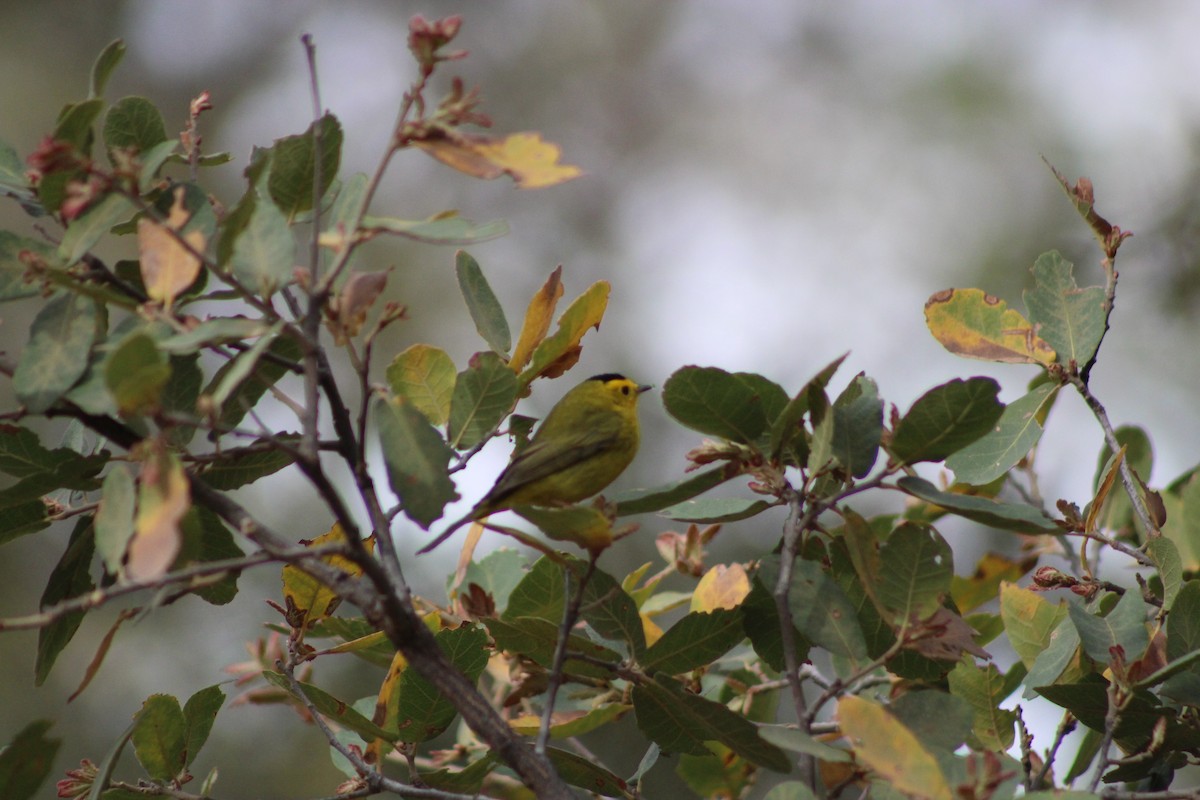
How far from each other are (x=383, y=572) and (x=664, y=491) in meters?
0.50

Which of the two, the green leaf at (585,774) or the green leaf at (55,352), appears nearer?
the green leaf at (55,352)

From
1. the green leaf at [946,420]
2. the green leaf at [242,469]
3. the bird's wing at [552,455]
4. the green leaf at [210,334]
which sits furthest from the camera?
the bird's wing at [552,455]

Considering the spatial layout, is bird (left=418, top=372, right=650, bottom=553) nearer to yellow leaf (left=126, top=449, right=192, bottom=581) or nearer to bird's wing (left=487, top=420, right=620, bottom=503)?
bird's wing (left=487, top=420, right=620, bottom=503)

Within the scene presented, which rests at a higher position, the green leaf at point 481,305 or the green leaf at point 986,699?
the green leaf at point 481,305

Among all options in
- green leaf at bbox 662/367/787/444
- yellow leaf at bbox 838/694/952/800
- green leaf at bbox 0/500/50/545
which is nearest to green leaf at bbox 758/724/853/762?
yellow leaf at bbox 838/694/952/800

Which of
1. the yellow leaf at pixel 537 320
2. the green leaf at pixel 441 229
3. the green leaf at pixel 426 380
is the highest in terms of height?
the yellow leaf at pixel 537 320

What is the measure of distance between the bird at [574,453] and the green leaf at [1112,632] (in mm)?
966

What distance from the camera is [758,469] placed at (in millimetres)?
1565

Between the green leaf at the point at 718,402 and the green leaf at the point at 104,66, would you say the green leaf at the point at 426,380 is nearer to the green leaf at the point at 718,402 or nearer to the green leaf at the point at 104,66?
the green leaf at the point at 718,402

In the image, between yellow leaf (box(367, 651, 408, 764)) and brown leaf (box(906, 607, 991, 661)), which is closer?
brown leaf (box(906, 607, 991, 661))

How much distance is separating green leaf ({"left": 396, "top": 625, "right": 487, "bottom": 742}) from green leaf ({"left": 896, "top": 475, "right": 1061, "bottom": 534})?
0.66m

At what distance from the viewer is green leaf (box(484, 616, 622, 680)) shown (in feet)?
5.11

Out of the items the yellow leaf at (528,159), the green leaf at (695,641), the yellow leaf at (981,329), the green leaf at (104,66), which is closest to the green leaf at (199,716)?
the green leaf at (695,641)

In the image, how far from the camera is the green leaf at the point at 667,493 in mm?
1545
